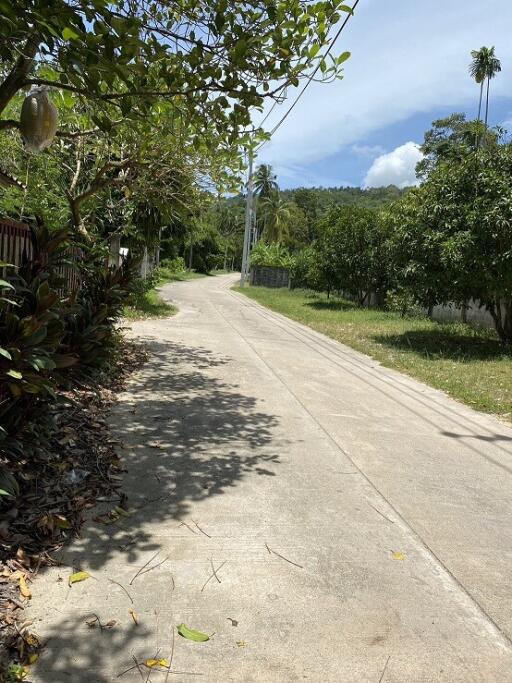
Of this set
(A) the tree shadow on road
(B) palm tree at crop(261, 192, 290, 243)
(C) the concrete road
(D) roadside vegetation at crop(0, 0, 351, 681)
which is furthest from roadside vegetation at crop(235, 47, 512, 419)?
(B) palm tree at crop(261, 192, 290, 243)

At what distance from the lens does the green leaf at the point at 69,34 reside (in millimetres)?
2942

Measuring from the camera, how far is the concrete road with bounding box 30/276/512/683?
242cm

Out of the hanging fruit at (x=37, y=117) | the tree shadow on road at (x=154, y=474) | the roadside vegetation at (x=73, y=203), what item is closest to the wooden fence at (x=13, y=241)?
the roadside vegetation at (x=73, y=203)

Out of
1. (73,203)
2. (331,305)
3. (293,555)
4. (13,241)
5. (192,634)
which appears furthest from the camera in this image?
(331,305)

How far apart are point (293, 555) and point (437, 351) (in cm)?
1042

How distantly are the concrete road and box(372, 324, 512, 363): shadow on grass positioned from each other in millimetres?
5714

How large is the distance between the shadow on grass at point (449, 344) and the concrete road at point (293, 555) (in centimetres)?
571

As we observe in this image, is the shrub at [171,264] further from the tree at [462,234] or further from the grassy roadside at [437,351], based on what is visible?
the tree at [462,234]

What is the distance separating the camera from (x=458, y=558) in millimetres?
3408

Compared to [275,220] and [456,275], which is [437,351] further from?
[275,220]

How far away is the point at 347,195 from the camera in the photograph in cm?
10925

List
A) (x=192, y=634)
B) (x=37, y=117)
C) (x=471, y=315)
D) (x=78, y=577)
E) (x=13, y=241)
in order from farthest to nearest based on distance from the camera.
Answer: (x=471, y=315) < (x=13, y=241) < (x=37, y=117) < (x=78, y=577) < (x=192, y=634)

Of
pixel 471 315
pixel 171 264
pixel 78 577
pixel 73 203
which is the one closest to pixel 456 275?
pixel 471 315

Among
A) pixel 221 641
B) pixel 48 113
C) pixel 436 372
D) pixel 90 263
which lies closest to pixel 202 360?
pixel 90 263
